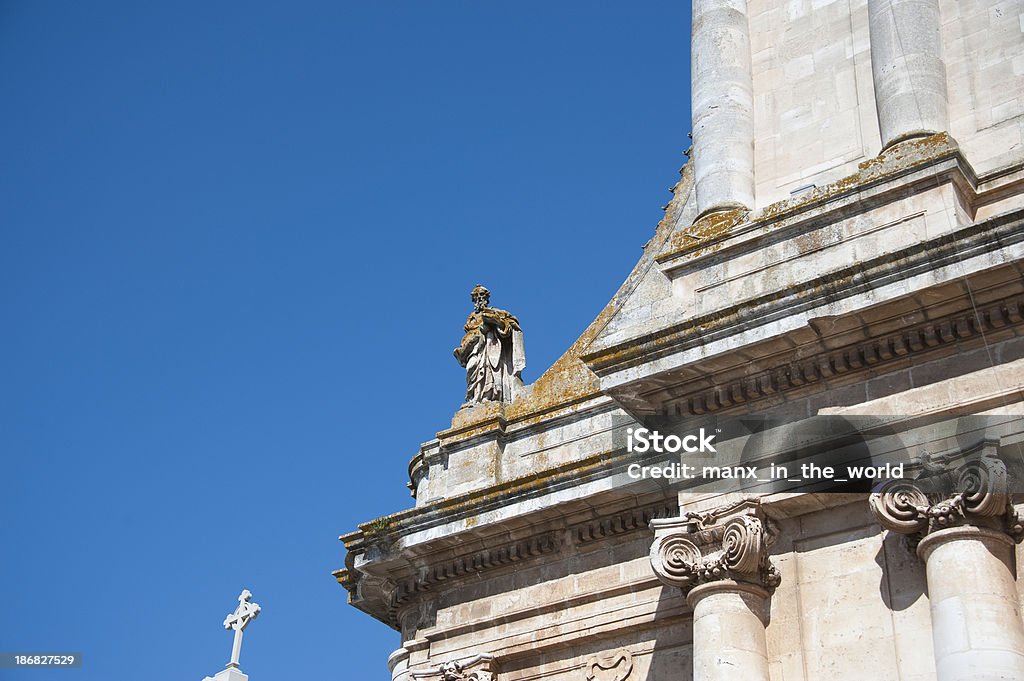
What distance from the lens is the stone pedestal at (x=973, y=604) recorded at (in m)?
10.7

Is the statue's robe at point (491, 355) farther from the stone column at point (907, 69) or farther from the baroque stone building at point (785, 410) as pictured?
the stone column at point (907, 69)

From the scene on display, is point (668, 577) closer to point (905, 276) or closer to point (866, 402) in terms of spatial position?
point (866, 402)

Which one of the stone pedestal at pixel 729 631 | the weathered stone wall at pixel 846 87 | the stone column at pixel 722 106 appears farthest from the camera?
the stone column at pixel 722 106

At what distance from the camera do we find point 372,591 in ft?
55.6

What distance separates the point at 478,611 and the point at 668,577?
11.5 feet

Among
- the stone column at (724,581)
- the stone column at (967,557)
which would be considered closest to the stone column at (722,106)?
the stone column at (724,581)

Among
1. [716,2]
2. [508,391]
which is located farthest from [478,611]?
[716,2]

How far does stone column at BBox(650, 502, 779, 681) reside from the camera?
12.2 m

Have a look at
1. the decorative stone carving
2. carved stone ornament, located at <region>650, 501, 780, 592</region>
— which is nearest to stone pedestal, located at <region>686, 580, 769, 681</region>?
carved stone ornament, located at <region>650, 501, 780, 592</region>

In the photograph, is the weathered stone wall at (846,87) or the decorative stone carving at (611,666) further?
the weathered stone wall at (846,87)


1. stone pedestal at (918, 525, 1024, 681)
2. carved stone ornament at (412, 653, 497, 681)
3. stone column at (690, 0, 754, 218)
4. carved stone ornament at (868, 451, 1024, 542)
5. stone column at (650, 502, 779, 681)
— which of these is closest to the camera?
stone pedestal at (918, 525, 1024, 681)

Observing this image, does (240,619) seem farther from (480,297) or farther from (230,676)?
(480,297)

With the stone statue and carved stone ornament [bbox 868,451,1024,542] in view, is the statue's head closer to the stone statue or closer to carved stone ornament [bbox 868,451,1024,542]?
the stone statue

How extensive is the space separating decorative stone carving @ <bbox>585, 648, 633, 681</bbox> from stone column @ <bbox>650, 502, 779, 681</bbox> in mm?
1790
